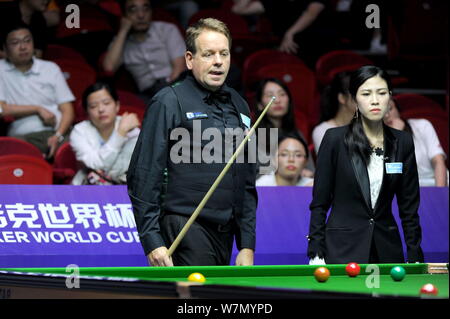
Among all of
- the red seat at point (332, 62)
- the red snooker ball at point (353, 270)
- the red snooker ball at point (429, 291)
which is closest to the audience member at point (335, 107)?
the red seat at point (332, 62)

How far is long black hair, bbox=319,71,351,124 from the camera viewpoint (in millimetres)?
7090

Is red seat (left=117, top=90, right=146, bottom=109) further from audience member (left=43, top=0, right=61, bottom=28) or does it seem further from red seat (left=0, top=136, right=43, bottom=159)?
red seat (left=0, top=136, right=43, bottom=159)

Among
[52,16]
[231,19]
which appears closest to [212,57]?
[52,16]

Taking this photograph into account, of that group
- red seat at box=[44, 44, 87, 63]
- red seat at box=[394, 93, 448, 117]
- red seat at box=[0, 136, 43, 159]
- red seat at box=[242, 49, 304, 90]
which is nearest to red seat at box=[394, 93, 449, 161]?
red seat at box=[394, 93, 448, 117]

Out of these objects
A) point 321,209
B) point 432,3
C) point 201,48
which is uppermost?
point 432,3

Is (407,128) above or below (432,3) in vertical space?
below

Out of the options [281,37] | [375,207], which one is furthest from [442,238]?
[281,37]

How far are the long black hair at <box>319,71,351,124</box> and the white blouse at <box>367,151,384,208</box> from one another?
2.60 m

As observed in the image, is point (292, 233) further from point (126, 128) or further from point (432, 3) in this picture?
point (432, 3)

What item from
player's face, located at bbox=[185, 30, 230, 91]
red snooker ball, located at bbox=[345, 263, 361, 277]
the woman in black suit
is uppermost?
player's face, located at bbox=[185, 30, 230, 91]

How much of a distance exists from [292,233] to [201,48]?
2070mm

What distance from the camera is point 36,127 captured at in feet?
23.1

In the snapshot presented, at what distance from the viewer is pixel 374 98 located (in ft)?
14.6

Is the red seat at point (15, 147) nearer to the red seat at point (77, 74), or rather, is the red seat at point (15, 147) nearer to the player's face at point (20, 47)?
the player's face at point (20, 47)
